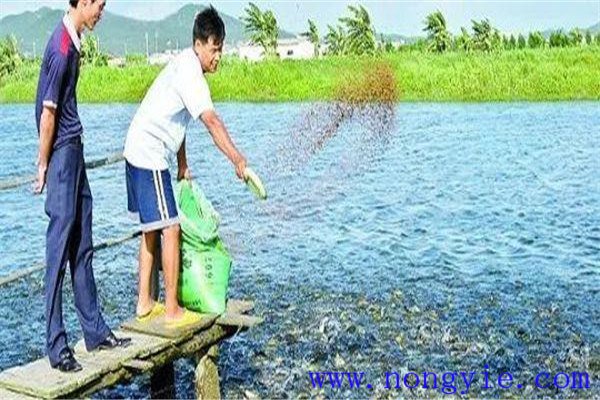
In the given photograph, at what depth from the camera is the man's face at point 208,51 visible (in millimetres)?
5738

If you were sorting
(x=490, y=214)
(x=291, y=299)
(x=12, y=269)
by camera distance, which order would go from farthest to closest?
1. (x=490, y=214)
2. (x=12, y=269)
3. (x=291, y=299)

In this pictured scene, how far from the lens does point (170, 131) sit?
19.2ft

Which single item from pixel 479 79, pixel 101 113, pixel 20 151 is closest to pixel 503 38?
pixel 479 79

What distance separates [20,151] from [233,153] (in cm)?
2120

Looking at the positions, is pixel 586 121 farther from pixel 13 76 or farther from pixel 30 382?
pixel 13 76

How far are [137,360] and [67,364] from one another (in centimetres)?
45

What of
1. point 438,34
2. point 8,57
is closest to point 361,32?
point 438,34

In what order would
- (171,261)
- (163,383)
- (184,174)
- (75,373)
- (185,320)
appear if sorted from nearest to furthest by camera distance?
(75,373) < (171,261) < (185,320) < (184,174) < (163,383)

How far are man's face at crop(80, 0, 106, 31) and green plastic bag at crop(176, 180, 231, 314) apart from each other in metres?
1.40

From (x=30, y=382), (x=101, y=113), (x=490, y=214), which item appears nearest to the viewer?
(x=30, y=382)

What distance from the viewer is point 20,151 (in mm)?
25578

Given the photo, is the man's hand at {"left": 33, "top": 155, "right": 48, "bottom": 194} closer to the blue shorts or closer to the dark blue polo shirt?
the dark blue polo shirt

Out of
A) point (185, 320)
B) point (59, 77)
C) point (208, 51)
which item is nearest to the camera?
point (59, 77)

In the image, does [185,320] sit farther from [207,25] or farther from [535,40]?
[535,40]
